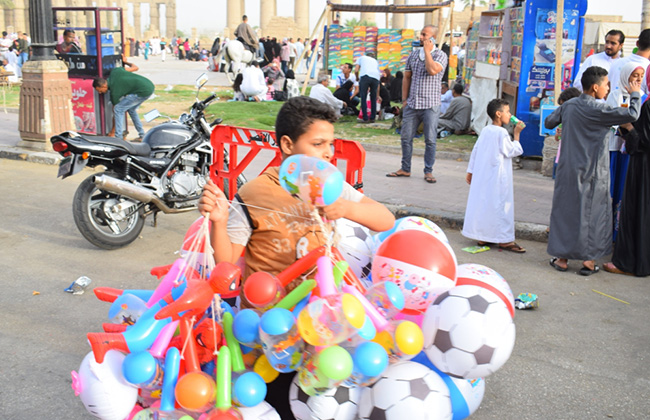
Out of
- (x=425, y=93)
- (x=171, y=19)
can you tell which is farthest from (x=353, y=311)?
(x=171, y=19)

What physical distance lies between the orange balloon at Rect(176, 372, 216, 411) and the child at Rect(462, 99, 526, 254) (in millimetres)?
4380

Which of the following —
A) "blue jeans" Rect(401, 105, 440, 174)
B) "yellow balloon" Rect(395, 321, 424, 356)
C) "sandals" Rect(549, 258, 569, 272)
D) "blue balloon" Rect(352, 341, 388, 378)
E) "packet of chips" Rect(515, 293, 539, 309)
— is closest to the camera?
"blue balloon" Rect(352, 341, 388, 378)

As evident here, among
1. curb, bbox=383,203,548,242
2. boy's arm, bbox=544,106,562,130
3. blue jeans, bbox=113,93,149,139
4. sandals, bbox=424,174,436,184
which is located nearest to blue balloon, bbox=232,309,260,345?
boy's arm, bbox=544,106,562,130

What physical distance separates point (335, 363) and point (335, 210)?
554 mm

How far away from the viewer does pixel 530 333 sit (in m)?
4.54

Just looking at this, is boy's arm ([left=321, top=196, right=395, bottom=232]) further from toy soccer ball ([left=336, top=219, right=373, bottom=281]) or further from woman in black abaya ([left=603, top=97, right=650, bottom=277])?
woman in black abaya ([left=603, top=97, right=650, bottom=277])

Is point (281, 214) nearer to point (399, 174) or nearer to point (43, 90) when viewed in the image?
point (399, 174)

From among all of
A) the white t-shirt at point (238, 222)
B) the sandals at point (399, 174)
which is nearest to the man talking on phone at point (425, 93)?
the sandals at point (399, 174)

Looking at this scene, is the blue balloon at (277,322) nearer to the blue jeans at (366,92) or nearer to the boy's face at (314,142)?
the boy's face at (314,142)

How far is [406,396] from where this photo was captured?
249 cm

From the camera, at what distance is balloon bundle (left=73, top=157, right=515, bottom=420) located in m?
2.31

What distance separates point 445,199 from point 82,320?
4851 mm

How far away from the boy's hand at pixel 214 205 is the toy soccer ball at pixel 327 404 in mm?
718

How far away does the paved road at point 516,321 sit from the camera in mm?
3645
